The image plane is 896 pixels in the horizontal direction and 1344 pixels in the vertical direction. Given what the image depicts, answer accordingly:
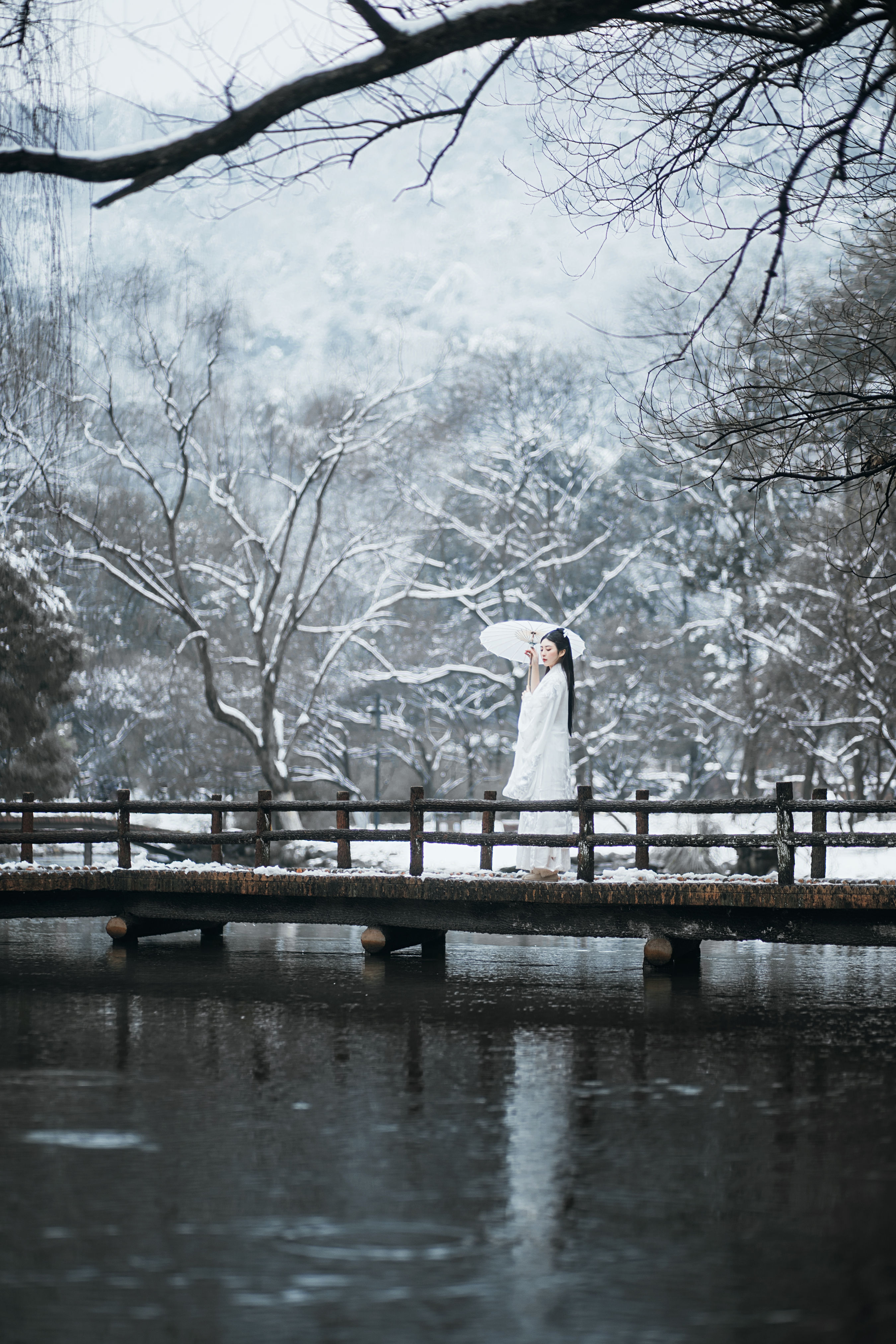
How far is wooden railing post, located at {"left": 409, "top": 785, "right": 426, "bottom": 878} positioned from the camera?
14359 millimetres

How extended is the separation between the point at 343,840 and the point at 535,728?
228cm

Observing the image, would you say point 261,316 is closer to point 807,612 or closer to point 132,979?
point 807,612

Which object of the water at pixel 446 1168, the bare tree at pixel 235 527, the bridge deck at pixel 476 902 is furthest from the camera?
the bare tree at pixel 235 527

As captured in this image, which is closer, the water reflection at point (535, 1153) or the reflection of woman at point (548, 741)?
the water reflection at point (535, 1153)

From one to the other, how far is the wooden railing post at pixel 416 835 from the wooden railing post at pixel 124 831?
336 centimetres

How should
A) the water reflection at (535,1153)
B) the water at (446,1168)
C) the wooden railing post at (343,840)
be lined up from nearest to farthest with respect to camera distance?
the water at (446,1168)
the water reflection at (535,1153)
the wooden railing post at (343,840)

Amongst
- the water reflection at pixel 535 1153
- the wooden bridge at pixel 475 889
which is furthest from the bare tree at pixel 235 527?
the water reflection at pixel 535 1153

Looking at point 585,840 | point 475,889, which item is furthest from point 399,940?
point 585,840

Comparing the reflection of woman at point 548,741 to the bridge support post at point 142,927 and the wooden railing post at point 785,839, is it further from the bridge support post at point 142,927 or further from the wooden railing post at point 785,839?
the bridge support post at point 142,927

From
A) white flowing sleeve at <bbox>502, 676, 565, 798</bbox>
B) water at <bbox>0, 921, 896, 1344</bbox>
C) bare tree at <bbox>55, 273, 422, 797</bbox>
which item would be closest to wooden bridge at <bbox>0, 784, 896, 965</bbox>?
white flowing sleeve at <bbox>502, 676, 565, 798</bbox>

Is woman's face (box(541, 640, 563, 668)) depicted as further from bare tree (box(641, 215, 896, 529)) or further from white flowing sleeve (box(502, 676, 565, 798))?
bare tree (box(641, 215, 896, 529))

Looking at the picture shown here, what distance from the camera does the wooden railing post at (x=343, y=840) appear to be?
15.6m

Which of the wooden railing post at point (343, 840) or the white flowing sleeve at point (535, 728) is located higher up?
the white flowing sleeve at point (535, 728)

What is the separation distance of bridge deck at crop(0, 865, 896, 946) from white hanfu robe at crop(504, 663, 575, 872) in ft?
3.06
